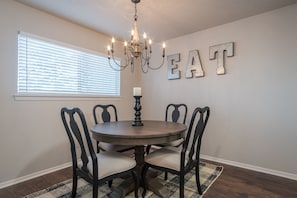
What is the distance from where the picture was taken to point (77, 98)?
114 inches

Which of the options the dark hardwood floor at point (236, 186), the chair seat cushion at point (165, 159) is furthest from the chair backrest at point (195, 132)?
the dark hardwood floor at point (236, 186)

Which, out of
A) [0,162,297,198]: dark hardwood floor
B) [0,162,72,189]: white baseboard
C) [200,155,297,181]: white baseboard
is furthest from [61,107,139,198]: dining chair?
[200,155,297,181]: white baseboard

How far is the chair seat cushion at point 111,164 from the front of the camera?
1.59 m

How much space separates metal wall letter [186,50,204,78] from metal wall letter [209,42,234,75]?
0.24m

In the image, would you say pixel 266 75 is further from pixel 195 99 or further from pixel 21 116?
pixel 21 116

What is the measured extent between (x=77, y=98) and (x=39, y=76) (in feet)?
2.12

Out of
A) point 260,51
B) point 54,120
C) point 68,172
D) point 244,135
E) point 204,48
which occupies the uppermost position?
point 204,48

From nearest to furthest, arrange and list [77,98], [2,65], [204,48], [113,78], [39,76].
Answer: [2,65] → [39,76] → [77,98] → [204,48] → [113,78]

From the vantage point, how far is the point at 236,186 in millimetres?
2145

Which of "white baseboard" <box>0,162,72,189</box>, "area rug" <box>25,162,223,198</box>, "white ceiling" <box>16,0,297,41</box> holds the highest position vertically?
"white ceiling" <box>16,0,297,41</box>

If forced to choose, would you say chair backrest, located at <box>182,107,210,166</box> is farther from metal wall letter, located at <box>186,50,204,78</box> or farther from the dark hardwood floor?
metal wall letter, located at <box>186,50,204,78</box>

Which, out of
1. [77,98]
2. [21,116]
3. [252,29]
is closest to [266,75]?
[252,29]

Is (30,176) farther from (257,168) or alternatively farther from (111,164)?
(257,168)

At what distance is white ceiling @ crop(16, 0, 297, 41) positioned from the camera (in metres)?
2.24
